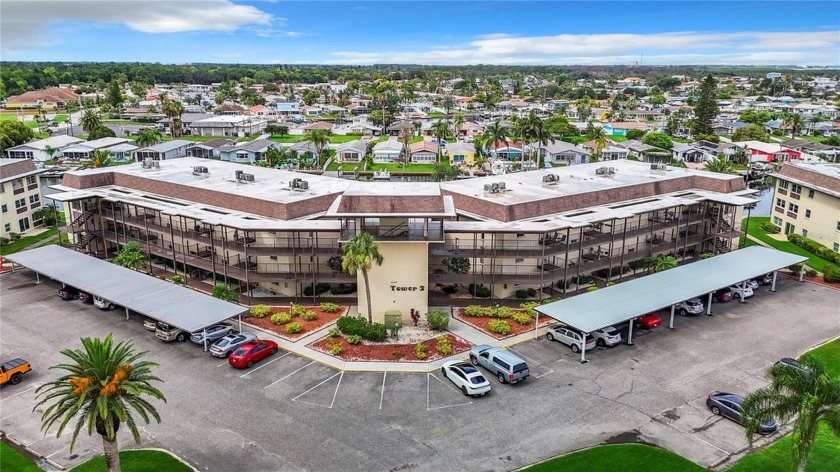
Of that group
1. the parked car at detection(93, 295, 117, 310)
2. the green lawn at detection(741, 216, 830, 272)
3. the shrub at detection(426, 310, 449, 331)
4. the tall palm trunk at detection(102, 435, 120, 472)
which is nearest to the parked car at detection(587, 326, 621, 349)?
the shrub at detection(426, 310, 449, 331)

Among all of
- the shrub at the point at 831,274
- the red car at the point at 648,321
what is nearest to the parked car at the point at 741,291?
the shrub at the point at 831,274

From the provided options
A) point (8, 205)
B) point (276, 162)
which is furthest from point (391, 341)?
point (276, 162)

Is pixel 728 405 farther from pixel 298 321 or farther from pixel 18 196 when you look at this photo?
pixel 18 196

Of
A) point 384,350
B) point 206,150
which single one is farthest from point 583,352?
point 206,150

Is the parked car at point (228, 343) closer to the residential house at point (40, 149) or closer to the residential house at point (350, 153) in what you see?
the residential house at point (350, 153)

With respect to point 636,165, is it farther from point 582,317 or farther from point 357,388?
point 357,388
